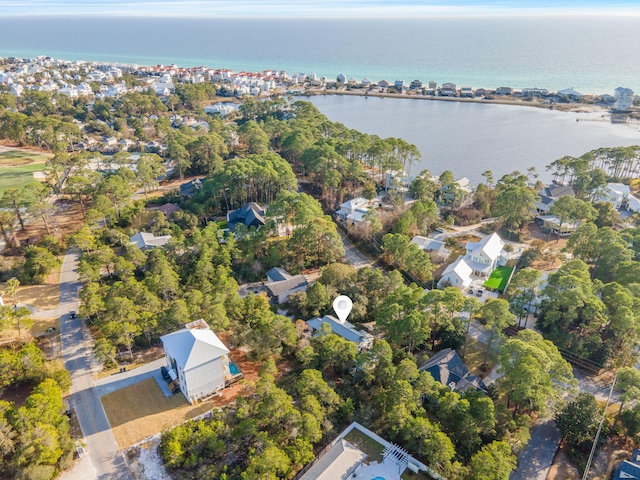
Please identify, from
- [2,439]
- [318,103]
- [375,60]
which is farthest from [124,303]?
[375,60]

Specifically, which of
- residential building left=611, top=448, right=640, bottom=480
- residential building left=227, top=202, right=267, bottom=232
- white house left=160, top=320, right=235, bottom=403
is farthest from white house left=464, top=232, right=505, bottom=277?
white house left=160, top=320, right=235, bottom=403

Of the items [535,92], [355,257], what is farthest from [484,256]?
[535,92]

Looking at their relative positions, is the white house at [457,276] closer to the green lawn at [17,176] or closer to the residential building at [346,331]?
the residential building at [346,331]

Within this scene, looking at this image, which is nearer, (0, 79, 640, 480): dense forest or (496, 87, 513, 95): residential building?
(0, 79, 640, 480): dense forest

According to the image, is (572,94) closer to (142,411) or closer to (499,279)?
(499,279)

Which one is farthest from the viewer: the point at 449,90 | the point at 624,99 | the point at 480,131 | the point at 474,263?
the point at 449,90

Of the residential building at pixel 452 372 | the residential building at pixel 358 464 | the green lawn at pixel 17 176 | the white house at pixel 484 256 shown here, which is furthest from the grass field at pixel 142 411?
the green lawn at pixel 17 176

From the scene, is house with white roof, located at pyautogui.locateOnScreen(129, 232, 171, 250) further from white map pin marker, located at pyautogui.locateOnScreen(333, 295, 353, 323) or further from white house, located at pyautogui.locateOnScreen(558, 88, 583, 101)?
white house, located at pyautogui.locateOnScreen(558, 88, 583, 101)
